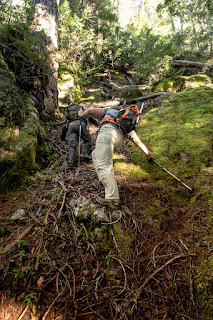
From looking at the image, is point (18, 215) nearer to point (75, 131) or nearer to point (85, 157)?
point (85, 157)

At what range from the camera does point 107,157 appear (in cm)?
298

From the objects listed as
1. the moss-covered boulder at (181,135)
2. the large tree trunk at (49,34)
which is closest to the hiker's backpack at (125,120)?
the moss-covered boulder at (181,135)

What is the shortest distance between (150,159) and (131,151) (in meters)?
0.81

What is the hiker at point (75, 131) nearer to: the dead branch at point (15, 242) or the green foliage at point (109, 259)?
the dead branch at point (15, 242)

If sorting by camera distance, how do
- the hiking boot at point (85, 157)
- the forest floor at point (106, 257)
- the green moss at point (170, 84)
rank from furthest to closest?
the green moss at point (170, 84) → the hiking boot at point (85, 157) → the forest floor at point (106, 257)

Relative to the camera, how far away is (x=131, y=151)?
446 cm

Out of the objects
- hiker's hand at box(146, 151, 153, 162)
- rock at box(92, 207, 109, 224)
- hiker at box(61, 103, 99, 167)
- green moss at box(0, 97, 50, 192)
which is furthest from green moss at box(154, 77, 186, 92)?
rock at box(92, 207, 109, 224)

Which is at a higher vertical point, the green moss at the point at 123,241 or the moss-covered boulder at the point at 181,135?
the moss-covered boulder at the point at 181,135

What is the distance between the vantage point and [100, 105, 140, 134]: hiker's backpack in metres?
3.16

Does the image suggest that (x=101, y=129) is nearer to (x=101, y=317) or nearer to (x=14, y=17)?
(x=101, y=317)

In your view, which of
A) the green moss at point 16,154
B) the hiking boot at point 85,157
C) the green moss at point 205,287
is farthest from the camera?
the hiking boot at point 85,157

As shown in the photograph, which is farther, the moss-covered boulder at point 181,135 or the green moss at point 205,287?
the moss-covered boulder at point 181,135

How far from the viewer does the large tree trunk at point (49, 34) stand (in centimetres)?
702

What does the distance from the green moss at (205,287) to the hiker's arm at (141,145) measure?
2.13 meters
